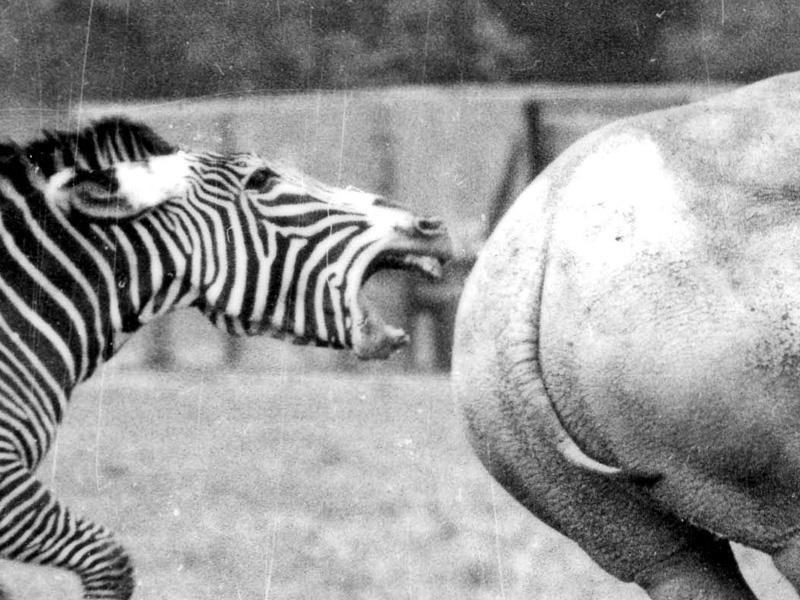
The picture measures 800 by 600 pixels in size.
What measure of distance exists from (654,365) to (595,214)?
Answer: 0.30 metres

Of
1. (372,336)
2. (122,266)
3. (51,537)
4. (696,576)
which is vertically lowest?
(51,537)

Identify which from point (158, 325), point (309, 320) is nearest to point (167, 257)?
point (158, 325)

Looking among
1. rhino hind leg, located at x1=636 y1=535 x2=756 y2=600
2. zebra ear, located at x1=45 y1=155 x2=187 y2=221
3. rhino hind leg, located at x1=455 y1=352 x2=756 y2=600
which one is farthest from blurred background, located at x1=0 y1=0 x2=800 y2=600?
rhino hind leg, located at x1=636 y1=535 x2=756 y2=600

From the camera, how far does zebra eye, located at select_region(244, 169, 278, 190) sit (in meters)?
2.78

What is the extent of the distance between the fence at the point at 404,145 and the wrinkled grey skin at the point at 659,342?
0.55 m

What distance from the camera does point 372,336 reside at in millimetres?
2805

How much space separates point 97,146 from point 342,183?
58cm

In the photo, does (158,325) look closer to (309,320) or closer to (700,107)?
(309,320)

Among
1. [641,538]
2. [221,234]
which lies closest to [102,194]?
[221,234]

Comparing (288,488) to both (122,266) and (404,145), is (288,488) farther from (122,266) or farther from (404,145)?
(404,145)

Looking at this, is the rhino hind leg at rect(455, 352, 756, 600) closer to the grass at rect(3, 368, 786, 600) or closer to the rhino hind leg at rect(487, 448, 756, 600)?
the rhino hind leg at rect(487, 448, 756, 600)

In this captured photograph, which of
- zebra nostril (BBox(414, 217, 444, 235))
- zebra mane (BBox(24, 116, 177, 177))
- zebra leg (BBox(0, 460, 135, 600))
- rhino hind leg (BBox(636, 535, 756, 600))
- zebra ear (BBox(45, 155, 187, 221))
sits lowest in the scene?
zebra leg (BBox(0, 460, 135, 600))

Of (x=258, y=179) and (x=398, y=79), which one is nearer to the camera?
(x=258, y=179)

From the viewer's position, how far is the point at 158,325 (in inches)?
109
